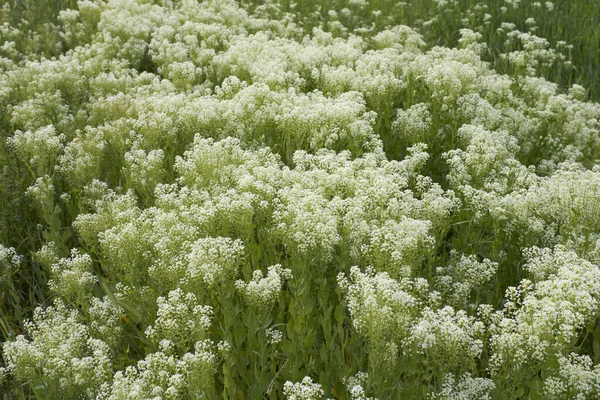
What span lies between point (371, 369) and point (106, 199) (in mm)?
2661

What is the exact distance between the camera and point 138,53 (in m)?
8.30

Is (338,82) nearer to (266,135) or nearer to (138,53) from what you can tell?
(266,135)

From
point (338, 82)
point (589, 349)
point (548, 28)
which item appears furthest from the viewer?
point (548, 28)

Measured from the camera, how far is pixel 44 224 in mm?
5508

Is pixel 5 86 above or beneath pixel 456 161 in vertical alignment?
above

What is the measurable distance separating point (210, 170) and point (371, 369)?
209 centimetres

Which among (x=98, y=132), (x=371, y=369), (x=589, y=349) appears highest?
(x=98, y=132)

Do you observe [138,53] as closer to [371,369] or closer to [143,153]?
[143,153]

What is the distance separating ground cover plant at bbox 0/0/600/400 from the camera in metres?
3.43

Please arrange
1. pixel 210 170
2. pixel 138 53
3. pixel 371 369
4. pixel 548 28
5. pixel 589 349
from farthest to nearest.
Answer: pixel 548 28 → pixel 138 53 → pixel 210 170 → pixel 589 349 → pixel 371 369

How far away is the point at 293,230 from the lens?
4.09 m

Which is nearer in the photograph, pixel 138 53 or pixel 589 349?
pixel 589 349

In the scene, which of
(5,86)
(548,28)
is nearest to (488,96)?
(548,28)

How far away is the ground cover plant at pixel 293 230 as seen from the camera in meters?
3.43
